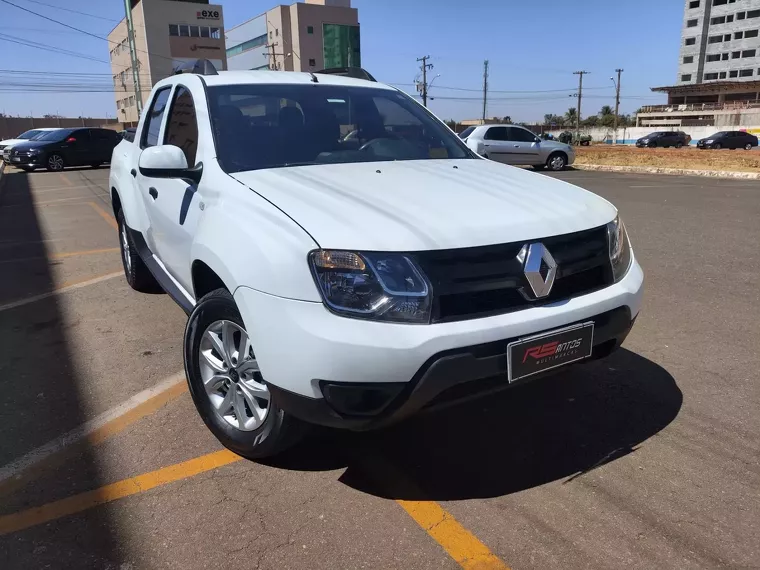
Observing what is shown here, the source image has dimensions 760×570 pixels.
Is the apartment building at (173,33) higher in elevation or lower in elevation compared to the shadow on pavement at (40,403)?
higher

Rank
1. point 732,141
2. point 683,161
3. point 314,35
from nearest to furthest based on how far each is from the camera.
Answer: point 683,161 < point 732,141 < point 314,35

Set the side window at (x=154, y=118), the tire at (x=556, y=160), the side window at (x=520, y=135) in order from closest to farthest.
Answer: the side window at (x=154, y=118), the side window at (x=520, y=135), the tire at (x=556, y=160)

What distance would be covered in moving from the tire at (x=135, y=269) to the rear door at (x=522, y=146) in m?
16.2

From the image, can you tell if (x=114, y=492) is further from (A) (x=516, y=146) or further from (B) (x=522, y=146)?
(B) (x=522, y=146)

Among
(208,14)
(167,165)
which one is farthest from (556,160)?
(208,14)

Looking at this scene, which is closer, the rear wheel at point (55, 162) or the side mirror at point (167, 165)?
the side mirror at point (167, 165)

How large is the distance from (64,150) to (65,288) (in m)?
18.6

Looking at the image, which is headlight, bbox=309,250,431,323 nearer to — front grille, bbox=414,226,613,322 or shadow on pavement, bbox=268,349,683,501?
front grille, bbox=414,226,613,322

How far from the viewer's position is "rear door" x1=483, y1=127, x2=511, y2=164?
63.4 feet

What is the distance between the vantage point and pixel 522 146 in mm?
19828

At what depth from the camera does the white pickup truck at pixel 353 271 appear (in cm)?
215

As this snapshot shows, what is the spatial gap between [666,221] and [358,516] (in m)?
8.39

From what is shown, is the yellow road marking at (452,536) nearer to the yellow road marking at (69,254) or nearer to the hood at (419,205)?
the hood at (419,205)

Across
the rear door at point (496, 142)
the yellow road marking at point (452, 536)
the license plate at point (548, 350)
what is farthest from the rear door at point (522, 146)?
the yellow road marking at point (452, 536)
